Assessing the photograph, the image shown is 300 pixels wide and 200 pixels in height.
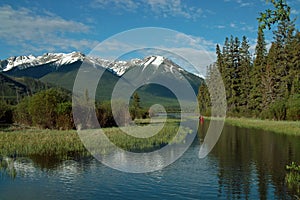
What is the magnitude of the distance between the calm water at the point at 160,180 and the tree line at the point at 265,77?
32.7 m

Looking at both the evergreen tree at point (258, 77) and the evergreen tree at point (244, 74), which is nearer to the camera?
the evergreen tree at point (258, 77)

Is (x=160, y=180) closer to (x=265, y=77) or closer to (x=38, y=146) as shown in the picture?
(x=38, y=146)

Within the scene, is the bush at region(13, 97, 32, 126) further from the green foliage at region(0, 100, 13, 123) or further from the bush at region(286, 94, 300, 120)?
the bush at region(286, 94, 300, 120)

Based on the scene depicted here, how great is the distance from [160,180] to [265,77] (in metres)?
54.0

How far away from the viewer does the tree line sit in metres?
59.0

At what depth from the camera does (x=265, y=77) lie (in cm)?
6694

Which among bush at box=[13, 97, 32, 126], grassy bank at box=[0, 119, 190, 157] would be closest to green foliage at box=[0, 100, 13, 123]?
bush at box=[13, 97, 32, 126]

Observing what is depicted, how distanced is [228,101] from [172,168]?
6278 centimetres

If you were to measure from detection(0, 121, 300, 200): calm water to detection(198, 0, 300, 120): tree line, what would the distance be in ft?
107

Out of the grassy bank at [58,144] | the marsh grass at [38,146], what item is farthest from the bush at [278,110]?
the marsh grass at [38,146]

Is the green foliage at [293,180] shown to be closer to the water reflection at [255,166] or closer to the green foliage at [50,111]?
the water reflection at [255,166]

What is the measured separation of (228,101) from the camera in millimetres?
81562

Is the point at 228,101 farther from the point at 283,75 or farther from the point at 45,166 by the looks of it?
the point at 45,166

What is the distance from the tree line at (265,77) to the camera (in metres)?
59.0
